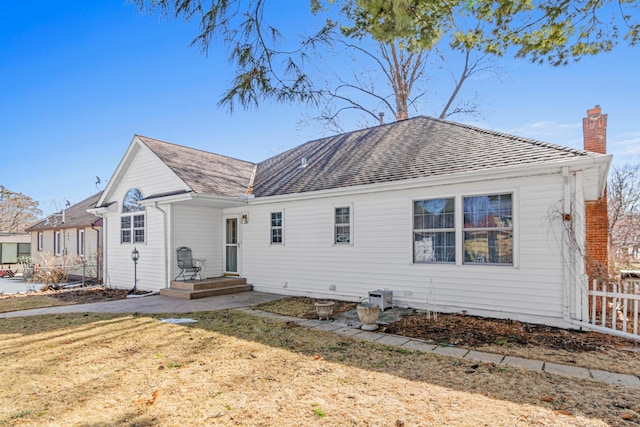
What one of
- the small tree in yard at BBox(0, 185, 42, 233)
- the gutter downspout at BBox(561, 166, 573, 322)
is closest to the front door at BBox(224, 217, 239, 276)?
the gutter downspout at BBox(561, 166, 573, 322)

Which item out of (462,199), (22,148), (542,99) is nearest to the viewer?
(462,199)

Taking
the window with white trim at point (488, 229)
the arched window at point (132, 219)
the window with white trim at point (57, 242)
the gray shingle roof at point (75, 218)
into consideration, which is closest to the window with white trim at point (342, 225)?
the window with white trim at point (488, 229)

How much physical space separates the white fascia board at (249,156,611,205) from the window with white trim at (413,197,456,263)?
0.46 metres

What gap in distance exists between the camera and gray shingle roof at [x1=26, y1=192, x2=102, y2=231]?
736 inches

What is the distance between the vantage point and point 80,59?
1053 cm

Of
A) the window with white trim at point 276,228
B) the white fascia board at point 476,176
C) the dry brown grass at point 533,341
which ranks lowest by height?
the dry brown grass at point 533,341

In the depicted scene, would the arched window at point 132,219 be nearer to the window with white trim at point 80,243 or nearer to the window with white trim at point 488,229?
the window with white trim at point 80,243

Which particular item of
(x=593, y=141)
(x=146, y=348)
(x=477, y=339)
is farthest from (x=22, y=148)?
(x=593, y=141)

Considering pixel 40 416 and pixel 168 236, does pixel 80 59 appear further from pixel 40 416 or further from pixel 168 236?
pixel 40 416

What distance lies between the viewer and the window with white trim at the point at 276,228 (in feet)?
35.1

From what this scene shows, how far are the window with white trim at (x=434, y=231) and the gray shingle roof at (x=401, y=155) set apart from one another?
0.71 metres

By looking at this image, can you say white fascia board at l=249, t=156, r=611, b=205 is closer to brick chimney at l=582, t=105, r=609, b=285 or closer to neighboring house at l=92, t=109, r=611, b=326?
neighboring house at l=92, t=109, r=611, b=326

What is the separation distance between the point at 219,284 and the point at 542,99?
41.0ft

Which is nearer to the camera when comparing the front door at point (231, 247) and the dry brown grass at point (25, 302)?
the dry brown grass at point (25, 302)
